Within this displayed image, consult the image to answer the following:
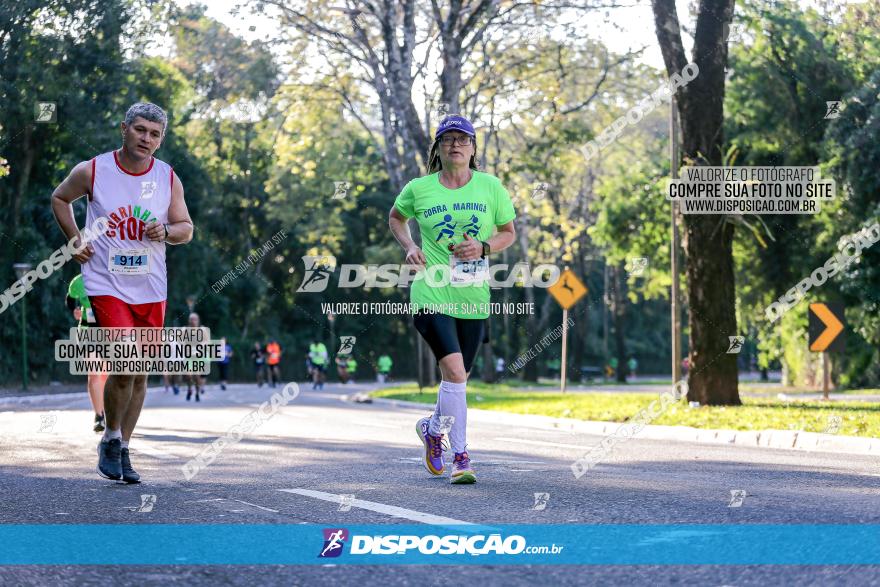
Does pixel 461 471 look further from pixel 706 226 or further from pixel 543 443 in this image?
pixel 706 226

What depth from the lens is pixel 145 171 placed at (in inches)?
290

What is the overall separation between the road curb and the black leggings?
12.8 ft

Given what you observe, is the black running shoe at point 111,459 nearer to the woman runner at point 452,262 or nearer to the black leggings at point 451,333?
the woman runner at point 452,262

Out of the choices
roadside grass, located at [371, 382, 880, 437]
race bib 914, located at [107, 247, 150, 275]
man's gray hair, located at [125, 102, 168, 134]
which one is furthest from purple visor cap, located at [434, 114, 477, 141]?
roadside grass, located at [371, 382, 880, 437]

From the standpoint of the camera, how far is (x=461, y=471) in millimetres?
7098

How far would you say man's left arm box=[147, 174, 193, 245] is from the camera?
715cm

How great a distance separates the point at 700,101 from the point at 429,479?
12.6 meters

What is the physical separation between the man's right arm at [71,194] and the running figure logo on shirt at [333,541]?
291cm

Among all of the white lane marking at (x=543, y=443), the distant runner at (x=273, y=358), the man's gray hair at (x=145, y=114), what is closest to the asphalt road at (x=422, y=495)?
the white lane marking at (x=543, y=443)

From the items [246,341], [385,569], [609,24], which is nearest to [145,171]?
[385,569]

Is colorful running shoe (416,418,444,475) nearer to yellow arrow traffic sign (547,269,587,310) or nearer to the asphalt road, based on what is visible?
the asphalt road

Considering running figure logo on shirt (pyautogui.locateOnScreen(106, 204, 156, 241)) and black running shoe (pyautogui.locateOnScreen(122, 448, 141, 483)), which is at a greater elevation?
running figure logo on shirt (pyautogui.locateOnScreen(106, 204, 156, 241))

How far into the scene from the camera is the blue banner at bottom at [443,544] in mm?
4430

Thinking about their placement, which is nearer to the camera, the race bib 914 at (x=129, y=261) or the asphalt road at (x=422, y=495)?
the asphalt road at (x=422, y=495)
